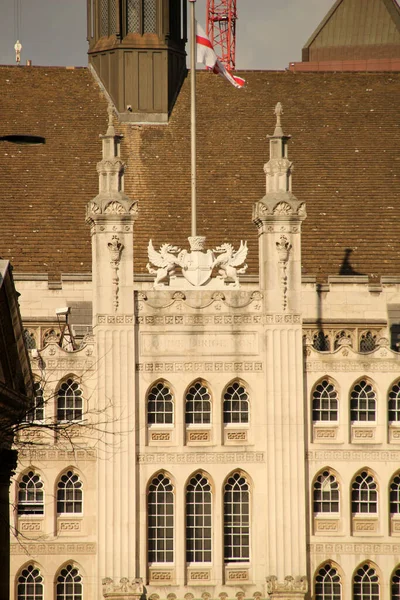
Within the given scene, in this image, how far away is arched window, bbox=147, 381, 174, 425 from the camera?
2248 inches

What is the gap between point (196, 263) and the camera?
189 feet

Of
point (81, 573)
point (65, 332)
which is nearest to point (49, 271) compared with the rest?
point (65, 332)

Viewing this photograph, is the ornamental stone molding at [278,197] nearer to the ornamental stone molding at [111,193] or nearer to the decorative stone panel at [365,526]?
the ornamental stone molding at [111,193]

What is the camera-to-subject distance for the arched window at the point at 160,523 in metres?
56.3

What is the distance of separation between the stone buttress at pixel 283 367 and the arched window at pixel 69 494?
6.06 meters

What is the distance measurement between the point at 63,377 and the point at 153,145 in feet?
49.1

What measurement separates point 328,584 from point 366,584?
122 centimetres

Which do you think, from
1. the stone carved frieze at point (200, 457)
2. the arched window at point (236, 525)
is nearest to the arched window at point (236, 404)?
the stone carved frieze at point (200, 457)

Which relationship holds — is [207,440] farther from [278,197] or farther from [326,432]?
[278,197]

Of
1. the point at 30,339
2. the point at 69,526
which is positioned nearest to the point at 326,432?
the point at 69,526

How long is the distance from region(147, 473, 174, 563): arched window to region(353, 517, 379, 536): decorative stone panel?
5.94m

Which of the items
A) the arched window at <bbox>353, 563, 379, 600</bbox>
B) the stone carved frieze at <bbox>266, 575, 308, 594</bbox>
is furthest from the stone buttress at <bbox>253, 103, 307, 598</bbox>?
the arched window at <bbox>353, 563, 379, 600</bbox>

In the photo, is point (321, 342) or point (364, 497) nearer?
point (364, 497)

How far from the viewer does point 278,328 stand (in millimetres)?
57094
